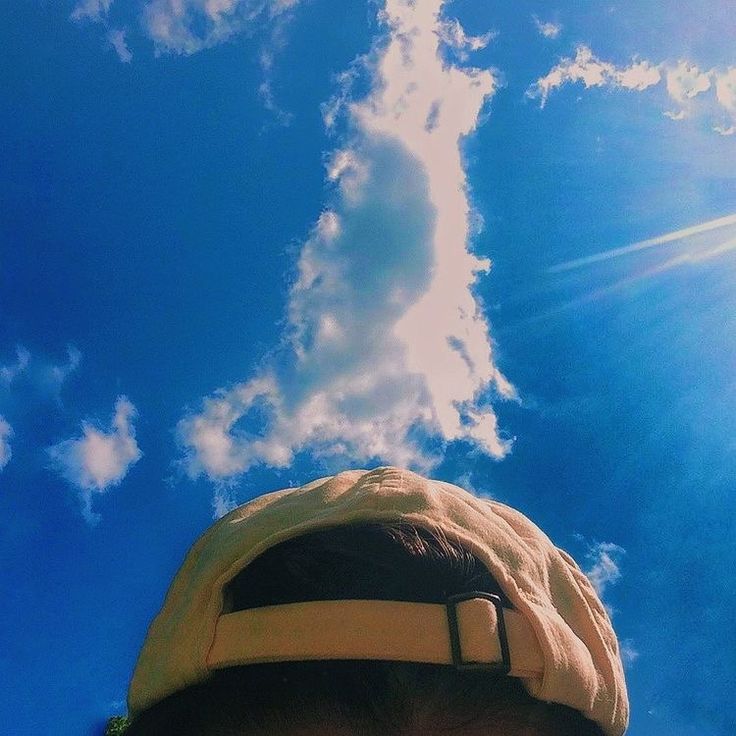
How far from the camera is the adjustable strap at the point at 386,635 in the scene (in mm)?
1324

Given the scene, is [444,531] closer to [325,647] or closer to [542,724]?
[325,647]

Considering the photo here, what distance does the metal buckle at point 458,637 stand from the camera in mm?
1319

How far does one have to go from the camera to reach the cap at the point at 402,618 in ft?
4.37

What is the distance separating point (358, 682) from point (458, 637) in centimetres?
22

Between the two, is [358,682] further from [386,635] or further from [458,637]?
[458,637]

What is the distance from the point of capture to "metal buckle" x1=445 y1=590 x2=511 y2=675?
132 centimetres

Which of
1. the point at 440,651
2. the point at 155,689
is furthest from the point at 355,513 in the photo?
the point at 155,689

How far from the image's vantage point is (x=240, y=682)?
1371 millimetres

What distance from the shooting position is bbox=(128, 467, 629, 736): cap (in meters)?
1.33

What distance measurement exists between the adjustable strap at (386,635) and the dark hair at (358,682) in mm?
30

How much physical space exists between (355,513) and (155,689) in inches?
22.5

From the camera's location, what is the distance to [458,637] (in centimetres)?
134

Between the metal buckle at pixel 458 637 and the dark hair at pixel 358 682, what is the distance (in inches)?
1.3

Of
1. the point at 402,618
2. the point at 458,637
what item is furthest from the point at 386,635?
the point at 458,637
